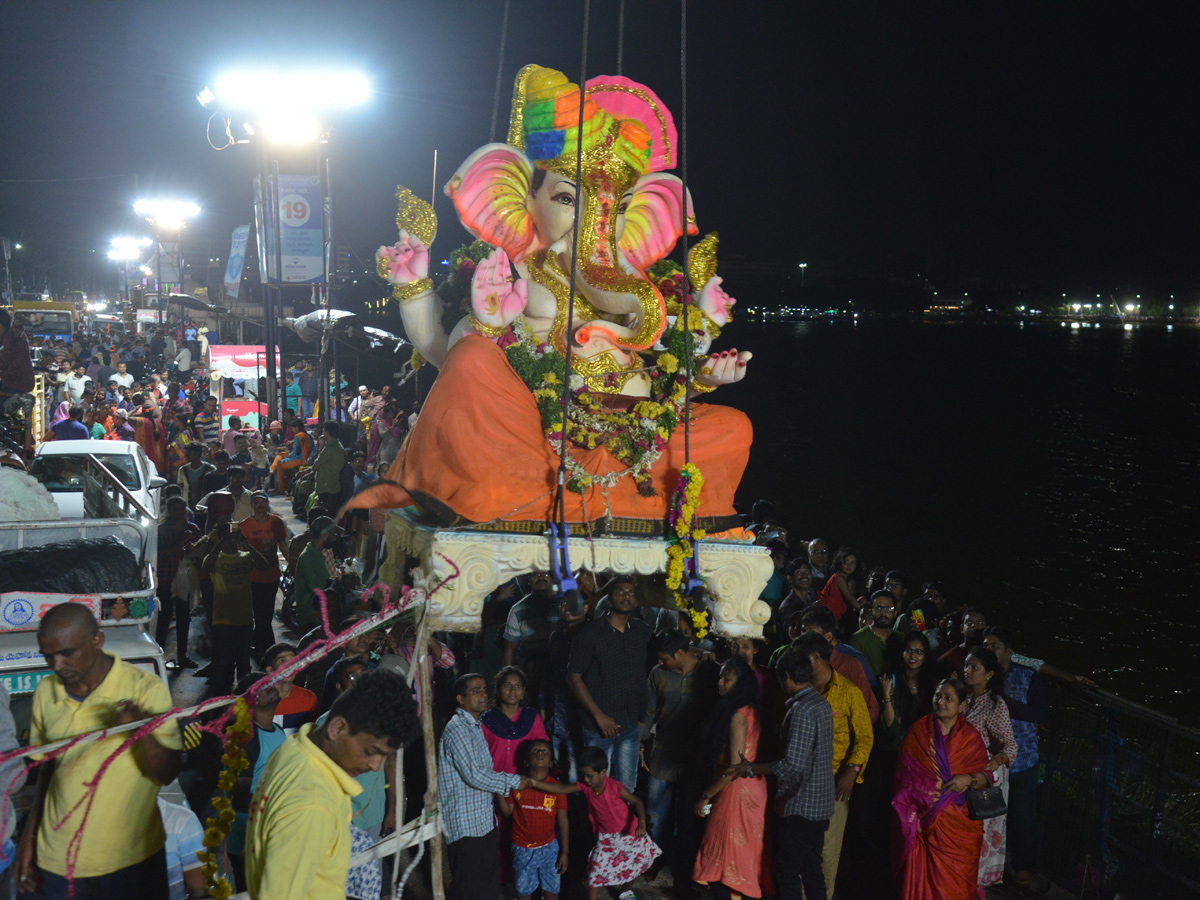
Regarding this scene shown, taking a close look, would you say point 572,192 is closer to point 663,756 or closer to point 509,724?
point 509,724

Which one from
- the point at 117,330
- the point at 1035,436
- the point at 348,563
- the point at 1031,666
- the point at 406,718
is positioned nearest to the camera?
the point at 406,718

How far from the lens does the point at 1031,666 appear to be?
5848 millimetres

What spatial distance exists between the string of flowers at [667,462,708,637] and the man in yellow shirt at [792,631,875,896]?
0.90m

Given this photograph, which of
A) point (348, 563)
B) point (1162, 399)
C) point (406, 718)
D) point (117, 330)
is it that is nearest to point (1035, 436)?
point (1162, 399)

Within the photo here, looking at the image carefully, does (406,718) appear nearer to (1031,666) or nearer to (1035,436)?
(1031,666)

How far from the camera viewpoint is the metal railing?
5.18 m

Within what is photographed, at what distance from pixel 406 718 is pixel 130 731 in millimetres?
1176

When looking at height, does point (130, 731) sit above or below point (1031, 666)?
above

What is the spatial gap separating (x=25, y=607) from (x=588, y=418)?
3.23 m

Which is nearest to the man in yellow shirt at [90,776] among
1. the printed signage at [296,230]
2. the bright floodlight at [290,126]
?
the printed signage at [296,230]

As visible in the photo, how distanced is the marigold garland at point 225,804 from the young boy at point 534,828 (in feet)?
5.48

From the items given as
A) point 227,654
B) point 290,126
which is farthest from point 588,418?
point 290,126

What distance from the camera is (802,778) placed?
480cm

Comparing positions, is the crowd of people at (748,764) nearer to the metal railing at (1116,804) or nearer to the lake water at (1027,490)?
the metal railing at (1116,804)
